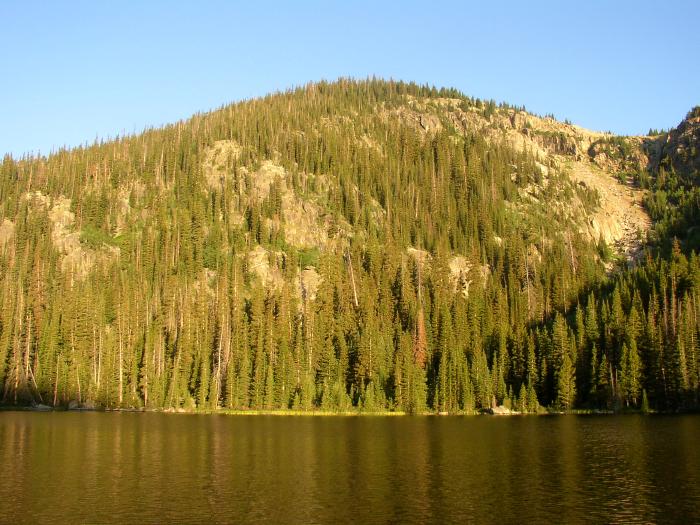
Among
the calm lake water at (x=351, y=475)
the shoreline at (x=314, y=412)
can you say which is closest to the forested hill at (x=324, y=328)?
the shoreline at (x=314, y=412)

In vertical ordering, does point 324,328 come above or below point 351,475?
above

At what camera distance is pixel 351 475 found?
177ft

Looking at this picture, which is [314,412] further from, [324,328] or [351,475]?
[351,475]

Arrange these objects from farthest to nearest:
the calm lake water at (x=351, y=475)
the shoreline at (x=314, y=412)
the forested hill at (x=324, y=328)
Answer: the forested hill at (x=324, y=328) < the shoreline at (x=314, y=412) < the calm lake water at (x=351, y=475)

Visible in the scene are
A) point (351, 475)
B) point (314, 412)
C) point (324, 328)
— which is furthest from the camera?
point (324, 328)

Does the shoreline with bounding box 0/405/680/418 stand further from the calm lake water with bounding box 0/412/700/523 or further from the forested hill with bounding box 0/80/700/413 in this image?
the calm lake water with bounding box 0/412/700/523

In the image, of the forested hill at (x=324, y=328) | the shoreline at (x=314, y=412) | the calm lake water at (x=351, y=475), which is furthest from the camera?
the forested hill at (x=324, y=328)

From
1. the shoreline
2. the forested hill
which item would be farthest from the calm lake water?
the forested hill

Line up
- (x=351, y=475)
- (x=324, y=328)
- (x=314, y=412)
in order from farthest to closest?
1. (x=324, y=328)
2. (x=314, y=412)
3. (x=351, y=475)

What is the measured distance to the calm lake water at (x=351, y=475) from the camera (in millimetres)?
41156

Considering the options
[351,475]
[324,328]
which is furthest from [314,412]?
[351,475]

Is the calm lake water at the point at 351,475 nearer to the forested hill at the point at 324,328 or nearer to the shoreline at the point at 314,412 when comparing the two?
the shoreline at the point at 314,412

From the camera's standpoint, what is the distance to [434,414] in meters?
127

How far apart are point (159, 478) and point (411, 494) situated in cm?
2070
